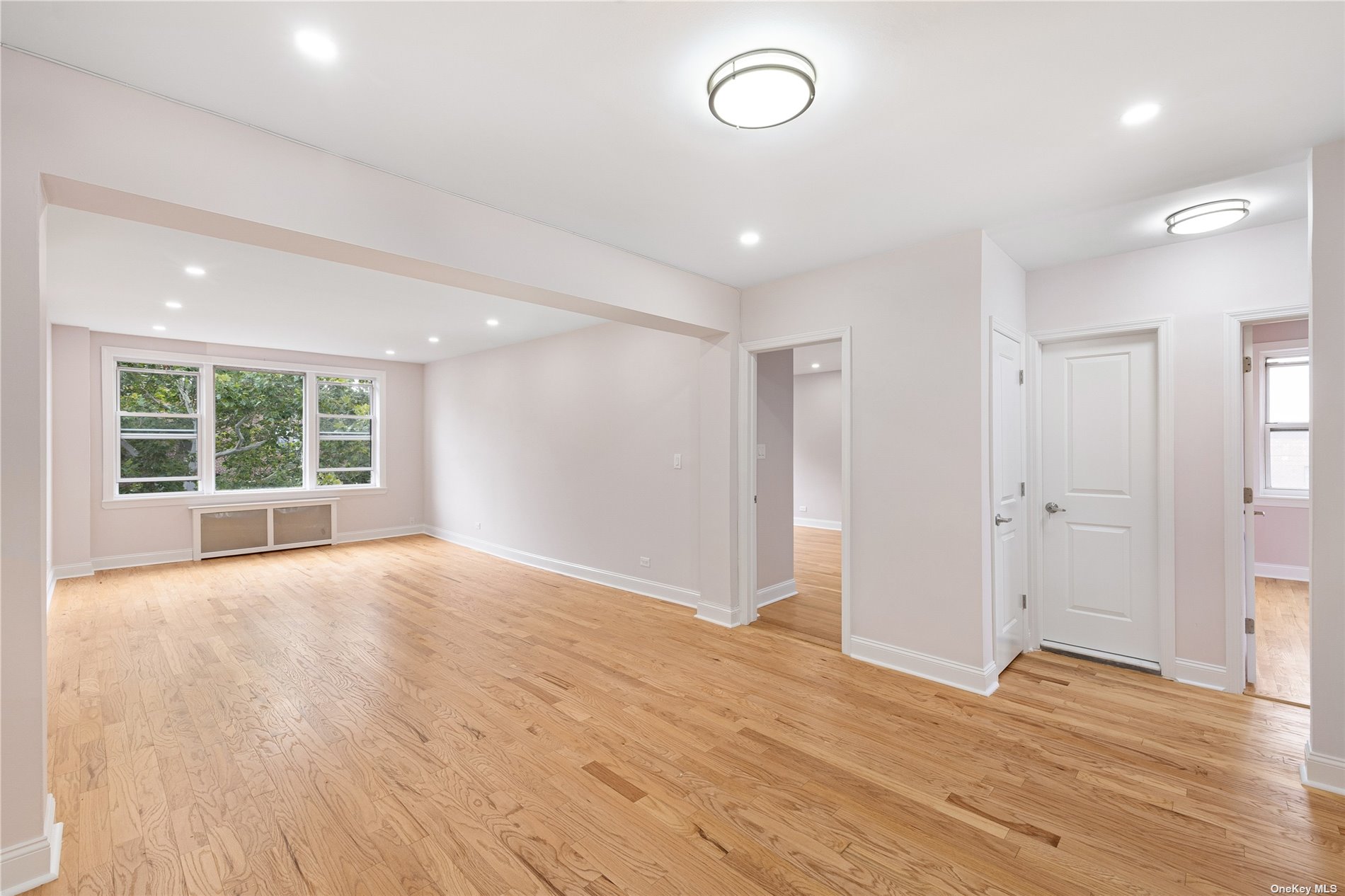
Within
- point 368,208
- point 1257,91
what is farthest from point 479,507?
point 1257,91

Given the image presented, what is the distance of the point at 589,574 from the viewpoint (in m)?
5.77

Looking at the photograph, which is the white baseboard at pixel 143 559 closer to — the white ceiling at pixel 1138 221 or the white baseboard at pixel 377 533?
the white baseboard at pixel 377 533

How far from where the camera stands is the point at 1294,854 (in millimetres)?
1895

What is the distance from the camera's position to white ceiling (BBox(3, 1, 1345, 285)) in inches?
64.5

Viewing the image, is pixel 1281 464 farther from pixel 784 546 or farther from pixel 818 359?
pixel 784 546

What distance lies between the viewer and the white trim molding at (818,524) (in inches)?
346

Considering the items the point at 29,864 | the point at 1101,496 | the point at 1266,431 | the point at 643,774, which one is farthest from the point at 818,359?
the point at 29,864

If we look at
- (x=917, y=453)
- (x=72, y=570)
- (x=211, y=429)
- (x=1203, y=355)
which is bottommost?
(x=72, y=570)

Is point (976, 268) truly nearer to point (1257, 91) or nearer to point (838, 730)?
point (1257, 91)

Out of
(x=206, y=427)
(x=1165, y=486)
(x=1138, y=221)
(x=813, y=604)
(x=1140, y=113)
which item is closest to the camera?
(x=1140, y=113)

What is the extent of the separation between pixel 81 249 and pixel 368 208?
8.71ft

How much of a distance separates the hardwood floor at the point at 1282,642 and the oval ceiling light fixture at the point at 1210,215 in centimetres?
255

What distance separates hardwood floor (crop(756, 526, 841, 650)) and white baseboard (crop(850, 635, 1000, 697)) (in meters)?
0.27

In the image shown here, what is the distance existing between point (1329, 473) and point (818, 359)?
5.77 m
